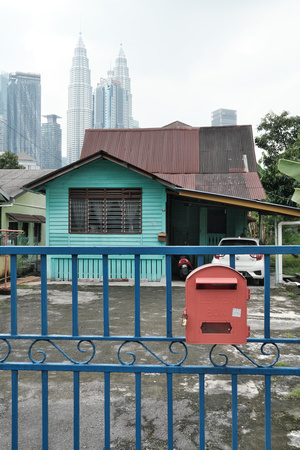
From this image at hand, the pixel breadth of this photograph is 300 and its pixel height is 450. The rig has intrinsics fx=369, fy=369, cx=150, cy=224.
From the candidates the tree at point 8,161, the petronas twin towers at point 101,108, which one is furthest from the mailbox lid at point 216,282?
the petronas twin towers at point 101,108

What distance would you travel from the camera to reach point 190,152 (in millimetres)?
16406

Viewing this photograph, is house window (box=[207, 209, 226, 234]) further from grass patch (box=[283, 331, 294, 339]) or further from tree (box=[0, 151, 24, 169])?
tree (box=[0, 151, 24, 169])

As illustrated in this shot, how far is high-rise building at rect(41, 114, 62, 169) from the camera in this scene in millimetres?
92194

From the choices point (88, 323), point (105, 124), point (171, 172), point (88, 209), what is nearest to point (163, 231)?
point (88, 209)

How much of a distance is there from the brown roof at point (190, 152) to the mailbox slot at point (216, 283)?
12.1m

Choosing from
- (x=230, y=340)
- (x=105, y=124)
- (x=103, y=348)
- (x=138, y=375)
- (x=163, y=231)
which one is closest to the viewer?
(x=230, y=340)

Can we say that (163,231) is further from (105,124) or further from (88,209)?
(105,124)

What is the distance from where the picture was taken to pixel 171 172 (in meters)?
15.8

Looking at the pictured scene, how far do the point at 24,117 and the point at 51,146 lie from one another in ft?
121

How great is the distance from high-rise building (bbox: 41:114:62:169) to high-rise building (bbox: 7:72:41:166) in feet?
8.71

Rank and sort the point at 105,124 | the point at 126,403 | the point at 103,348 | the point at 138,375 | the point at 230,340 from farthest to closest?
1. the point at 105,124
2. the point at 103,348
3. the point at 126,403
4. the point at 138,375
5. the point at 230,340

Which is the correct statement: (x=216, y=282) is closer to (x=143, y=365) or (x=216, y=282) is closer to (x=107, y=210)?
(x=143, y=365)

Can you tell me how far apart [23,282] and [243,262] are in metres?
7.01

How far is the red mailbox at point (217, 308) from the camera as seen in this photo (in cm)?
194
